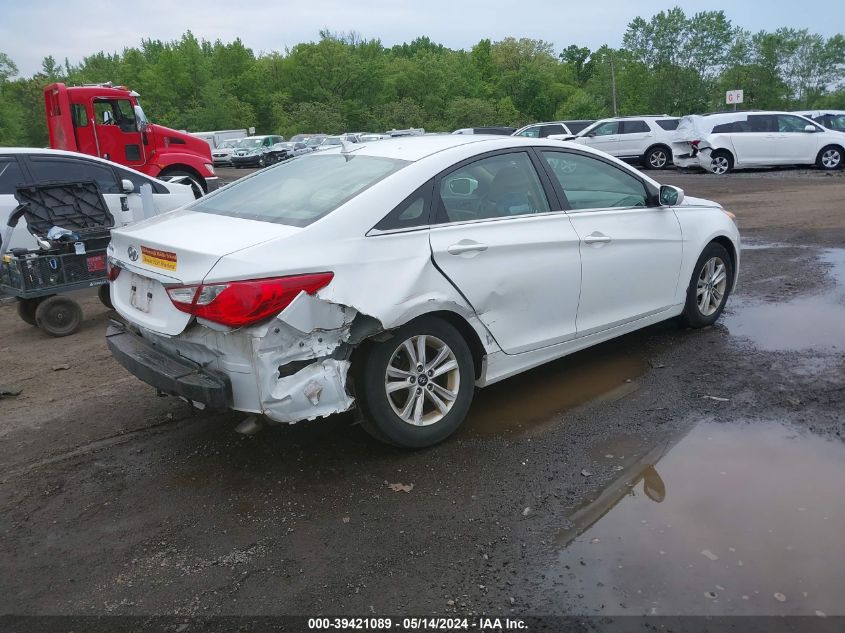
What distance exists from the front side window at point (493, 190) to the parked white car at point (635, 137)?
20.0 m

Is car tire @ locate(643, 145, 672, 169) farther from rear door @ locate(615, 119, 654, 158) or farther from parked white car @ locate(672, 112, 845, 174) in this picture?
parked white car @ locate(672, 112, 845, 174)

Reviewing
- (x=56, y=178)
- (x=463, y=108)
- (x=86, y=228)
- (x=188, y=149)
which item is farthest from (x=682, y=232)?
(x=463, y=108)

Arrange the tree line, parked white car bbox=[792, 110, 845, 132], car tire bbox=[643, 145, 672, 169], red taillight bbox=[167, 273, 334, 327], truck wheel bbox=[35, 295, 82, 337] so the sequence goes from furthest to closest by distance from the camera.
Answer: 1. the tree line
2. car tire bbox=[643, 145, 672, 169]
3. parked white car bbox=[792, 110, 845, 132]
4. truck wheel bbox=[35, 295, 82, 337]
5. red taillight bbox=[167, 273, 334, 327]

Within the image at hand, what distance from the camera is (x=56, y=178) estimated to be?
29.8 feet

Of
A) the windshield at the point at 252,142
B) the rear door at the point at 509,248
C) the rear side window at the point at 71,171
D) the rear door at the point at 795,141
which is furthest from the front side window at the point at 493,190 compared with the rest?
the windshield at the point at 252,142

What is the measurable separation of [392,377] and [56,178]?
23.2 feet

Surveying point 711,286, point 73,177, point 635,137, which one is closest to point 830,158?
point 635,137

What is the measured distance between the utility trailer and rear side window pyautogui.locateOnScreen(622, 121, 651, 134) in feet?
64.0

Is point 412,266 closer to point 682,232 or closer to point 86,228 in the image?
point 682,232

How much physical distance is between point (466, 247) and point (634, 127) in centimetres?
2164

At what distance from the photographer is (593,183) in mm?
5078

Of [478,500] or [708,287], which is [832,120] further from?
[478,500]

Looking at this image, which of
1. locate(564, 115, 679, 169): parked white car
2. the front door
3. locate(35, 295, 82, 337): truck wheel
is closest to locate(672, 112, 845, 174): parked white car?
locate(564, 115, 679, 169): parked white car

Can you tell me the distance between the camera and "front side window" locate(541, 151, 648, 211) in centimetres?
484
